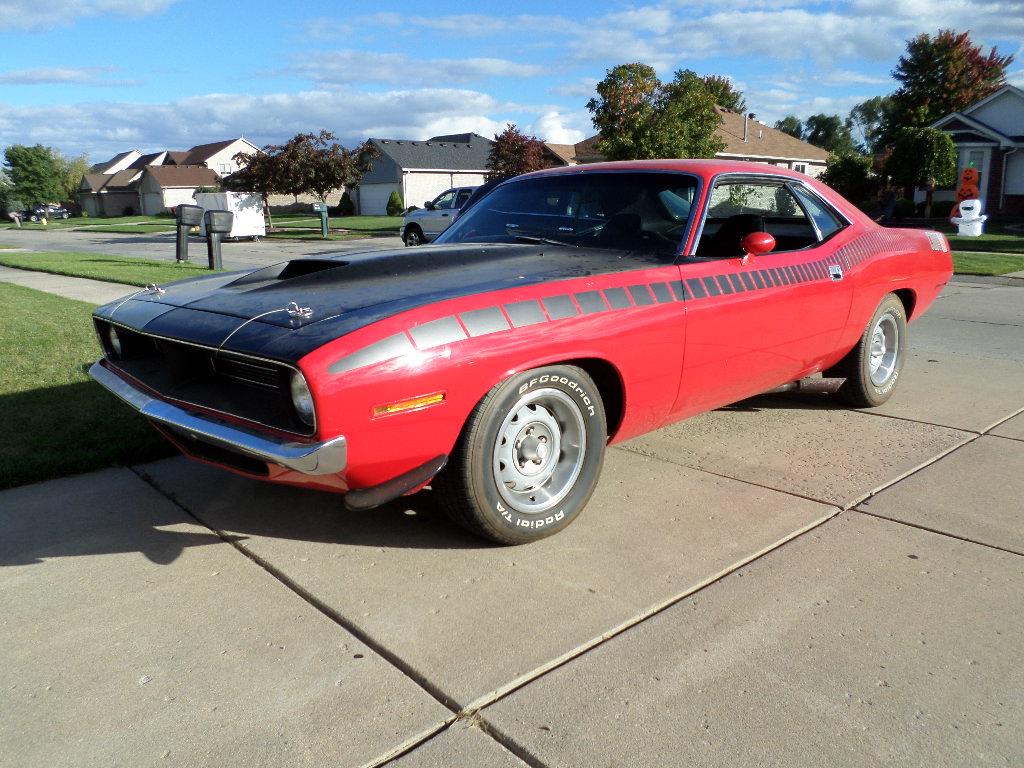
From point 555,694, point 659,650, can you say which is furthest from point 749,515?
point 555,694

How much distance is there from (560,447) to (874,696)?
1.48 m

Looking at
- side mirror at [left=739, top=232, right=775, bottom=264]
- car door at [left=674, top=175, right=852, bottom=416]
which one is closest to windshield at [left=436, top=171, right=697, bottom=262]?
car door at [left=674, top=175, right=852, bottom=416]

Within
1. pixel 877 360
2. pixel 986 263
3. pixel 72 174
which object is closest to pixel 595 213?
pixel 877 360

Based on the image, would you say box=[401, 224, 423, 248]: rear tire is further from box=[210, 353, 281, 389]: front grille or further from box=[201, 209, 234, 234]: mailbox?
box=[210, 353, 281, 389]: front grille

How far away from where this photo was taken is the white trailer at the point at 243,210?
27.9 meters

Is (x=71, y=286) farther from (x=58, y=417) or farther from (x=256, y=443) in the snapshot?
(x=256, y=443)

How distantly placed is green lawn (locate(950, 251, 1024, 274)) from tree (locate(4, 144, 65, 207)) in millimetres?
79044

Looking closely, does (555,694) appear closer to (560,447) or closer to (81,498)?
(560,447)

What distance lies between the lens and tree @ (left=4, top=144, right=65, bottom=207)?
7625 centimetres

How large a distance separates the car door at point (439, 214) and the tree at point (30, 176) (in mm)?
66520

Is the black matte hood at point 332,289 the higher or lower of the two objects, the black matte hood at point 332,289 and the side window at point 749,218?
the lower

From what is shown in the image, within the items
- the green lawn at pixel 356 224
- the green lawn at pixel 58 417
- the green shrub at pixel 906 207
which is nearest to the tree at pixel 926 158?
the green shrub at pixel 906 207

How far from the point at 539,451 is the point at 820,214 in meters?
2.54

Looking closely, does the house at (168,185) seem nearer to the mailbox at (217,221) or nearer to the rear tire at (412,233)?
the rear tire at (412,233)
